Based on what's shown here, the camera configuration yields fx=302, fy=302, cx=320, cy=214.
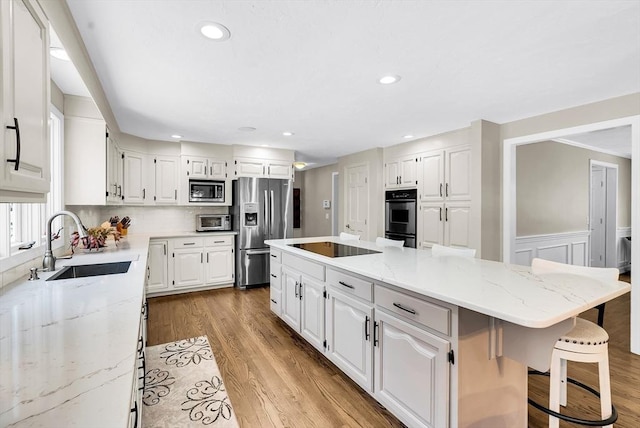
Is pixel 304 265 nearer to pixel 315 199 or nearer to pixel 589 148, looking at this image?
pixel 315 199

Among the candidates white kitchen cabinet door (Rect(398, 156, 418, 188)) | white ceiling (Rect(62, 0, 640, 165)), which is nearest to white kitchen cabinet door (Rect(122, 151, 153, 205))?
white ceiling (Rect(62, 0, 640, 165))

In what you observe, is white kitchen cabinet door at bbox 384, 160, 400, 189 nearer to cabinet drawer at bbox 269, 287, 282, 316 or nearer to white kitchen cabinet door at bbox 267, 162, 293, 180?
white kitchen cabinet door at bbox 267, 162, 293, 180

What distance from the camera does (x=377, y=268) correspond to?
1968 millimetres

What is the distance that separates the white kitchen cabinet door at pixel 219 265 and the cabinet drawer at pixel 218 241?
6 centimetres

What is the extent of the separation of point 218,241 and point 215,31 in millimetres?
3561

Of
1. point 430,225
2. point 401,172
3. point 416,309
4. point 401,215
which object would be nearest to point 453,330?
point 416,309

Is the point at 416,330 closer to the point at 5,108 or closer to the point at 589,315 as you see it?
the point at 5,108

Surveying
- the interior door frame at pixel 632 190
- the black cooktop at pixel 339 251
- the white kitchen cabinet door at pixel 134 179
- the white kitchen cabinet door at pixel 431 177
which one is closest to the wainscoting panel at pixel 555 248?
the interior door frame at pixel 632 190

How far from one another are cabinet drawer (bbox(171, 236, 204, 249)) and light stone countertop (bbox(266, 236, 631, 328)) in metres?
3.06

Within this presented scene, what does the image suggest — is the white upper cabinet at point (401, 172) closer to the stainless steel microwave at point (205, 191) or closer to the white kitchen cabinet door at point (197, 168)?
the stainless steel microwave at point (205, 191)

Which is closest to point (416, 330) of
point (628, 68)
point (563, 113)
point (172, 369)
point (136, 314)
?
point (136, 314)

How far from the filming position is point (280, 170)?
5375 millimetres

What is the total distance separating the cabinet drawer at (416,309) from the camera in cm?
147

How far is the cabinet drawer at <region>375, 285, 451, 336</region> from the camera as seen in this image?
147 cm
